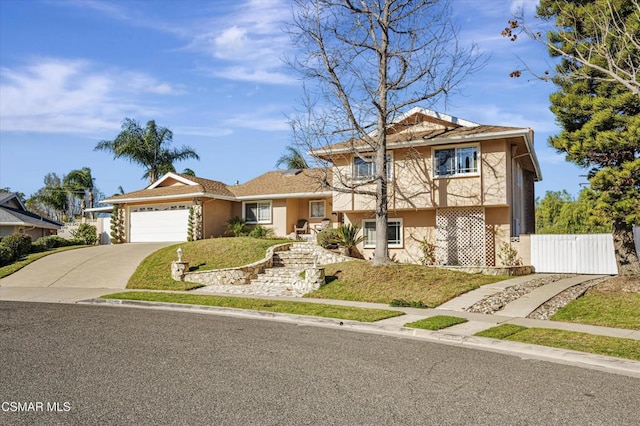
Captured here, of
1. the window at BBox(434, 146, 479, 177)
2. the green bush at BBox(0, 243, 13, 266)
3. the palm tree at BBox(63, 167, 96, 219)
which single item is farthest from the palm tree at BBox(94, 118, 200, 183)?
the window at BBox(434, 146, 479, 177)

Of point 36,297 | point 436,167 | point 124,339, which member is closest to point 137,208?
point 36,297

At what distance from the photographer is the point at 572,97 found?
16125 millimetres

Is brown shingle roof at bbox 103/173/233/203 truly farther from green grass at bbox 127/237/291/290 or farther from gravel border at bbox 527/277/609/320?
gravel border at bbox 527/277/609/320

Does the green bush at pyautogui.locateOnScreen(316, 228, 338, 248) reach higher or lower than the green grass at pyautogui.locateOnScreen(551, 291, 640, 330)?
higher

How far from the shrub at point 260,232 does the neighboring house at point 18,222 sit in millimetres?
17935

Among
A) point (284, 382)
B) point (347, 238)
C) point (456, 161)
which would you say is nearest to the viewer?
point (284, 382)

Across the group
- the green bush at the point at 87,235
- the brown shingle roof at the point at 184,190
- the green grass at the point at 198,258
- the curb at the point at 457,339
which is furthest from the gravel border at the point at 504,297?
the green bush at the point at 87,235

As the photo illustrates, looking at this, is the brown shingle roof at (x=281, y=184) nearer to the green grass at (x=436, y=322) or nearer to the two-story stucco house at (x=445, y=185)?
the two-story stucco house at (x=445, y=185)

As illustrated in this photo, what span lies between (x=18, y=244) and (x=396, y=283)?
22789 millimetres

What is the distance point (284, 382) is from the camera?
6473 millimetres

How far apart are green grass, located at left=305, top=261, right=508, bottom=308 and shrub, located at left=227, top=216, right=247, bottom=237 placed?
12.5 meters

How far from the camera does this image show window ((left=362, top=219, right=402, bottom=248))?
24.4m

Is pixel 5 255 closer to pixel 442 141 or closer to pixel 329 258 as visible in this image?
pixel 329 258

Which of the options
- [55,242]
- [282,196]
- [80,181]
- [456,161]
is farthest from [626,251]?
[80,181]
